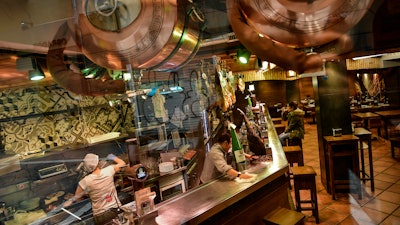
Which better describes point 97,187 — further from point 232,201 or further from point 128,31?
point 128,31

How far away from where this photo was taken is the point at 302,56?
4.89 feet

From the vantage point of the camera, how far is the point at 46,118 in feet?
18.6

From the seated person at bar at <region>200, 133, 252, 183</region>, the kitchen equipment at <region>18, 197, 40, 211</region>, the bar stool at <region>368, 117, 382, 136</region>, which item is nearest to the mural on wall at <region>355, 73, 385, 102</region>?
the bar stool at <region>368, 117, 382, 136</region>

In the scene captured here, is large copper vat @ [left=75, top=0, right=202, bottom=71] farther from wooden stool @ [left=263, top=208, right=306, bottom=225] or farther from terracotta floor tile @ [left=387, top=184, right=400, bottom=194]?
terracotta floor tile @ [left=387, top=184, right=400, bottom=194]

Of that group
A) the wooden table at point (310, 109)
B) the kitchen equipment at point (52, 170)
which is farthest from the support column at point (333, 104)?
the wooden table at point (310, 109)

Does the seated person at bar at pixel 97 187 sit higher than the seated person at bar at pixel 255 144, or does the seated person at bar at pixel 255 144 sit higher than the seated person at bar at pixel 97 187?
the seated person at bar at pixel 255 144

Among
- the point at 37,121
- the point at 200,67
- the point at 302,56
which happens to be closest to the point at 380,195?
the point at 200,67

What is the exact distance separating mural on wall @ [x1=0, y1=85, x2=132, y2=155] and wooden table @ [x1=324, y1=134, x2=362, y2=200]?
4.99 m

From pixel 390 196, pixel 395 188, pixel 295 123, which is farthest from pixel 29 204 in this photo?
pixel 395 188

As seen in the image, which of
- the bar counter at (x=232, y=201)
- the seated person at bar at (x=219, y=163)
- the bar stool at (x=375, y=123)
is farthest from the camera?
the bar stool at (x=375, y=123)

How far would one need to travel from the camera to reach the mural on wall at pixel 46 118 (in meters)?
5.02

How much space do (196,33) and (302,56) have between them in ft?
3.52

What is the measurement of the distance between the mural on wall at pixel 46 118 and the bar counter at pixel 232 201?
3378 mm

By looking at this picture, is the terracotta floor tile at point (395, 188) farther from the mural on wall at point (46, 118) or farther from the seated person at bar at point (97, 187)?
the mural on wall at point (46, 118)
